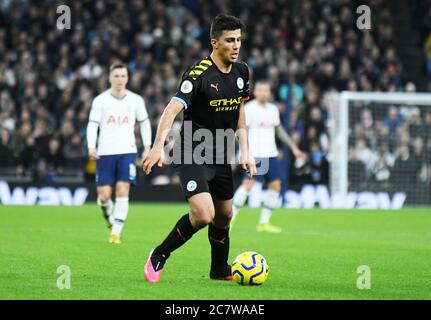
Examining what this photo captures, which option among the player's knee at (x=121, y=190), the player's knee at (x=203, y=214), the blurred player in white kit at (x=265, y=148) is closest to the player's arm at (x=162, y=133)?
the player's knee at (x=203, y=214)

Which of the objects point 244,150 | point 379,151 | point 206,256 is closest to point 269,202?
point 206,256

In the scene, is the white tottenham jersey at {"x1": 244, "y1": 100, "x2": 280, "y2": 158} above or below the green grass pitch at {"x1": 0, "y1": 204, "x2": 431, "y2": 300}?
above

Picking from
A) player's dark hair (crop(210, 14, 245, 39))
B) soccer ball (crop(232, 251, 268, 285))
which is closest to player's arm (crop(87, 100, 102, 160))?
player's dark hair (crop(210, 14, 245, 39))

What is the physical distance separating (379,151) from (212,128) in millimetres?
14238

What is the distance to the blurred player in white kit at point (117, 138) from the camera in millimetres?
12711

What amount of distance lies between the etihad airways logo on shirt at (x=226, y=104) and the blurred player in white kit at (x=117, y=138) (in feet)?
14.3

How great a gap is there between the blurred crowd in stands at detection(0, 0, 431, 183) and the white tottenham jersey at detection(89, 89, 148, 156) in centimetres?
844

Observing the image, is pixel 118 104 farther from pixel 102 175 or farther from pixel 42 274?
pixel 42 274

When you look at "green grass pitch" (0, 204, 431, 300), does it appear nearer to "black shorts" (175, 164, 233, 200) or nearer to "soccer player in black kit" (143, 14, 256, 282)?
"soccer player in black kit" (143, 14, 256, 282)

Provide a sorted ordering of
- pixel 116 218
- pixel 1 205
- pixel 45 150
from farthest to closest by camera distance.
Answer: pixel 45 150 < pixel 1 205 < pixel 116 218

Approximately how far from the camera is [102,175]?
12773mm

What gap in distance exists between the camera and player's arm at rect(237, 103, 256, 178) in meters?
8.53
